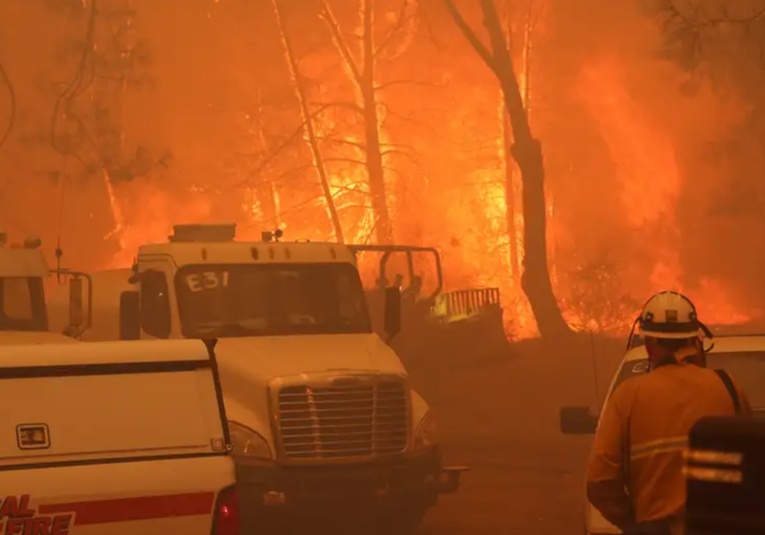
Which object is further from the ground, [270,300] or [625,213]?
[270,300]

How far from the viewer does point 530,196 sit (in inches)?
1344

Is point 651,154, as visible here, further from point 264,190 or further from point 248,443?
point 248,443

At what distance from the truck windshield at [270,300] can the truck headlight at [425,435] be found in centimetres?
137

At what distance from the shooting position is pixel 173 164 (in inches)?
1377

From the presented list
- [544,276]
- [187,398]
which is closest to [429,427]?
[187,398]

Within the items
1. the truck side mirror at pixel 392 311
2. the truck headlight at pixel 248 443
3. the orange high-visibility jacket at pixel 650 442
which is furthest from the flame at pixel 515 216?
the orange high-visibility jacket at pixel 650 442

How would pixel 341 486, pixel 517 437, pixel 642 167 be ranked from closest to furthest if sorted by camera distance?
1. pixel 341 486
2. pixel 517 437
3. pixel 642 167

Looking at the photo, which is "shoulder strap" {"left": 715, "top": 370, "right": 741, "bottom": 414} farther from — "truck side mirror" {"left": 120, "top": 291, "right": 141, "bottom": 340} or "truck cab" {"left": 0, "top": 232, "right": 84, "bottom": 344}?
"truck side mirror" {"left": 120, "top": 291, "right": 141, "bottom": 340}

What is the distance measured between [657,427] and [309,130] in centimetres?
2914

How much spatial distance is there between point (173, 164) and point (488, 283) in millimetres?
7408

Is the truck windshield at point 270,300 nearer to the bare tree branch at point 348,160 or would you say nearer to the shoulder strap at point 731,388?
the shoulder strap at point 731,388

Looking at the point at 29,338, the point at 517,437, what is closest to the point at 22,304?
the point at 29,338

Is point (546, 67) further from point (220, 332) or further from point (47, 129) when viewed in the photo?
point (220, 332)

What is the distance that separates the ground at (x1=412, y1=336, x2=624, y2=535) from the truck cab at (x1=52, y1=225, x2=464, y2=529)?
31.5 inches
